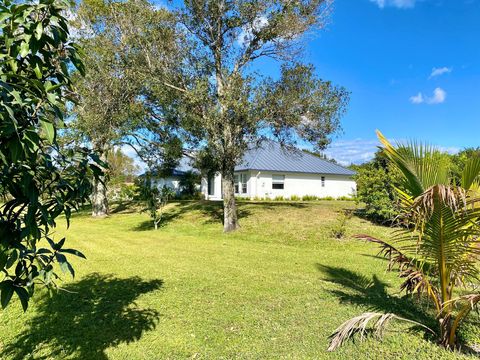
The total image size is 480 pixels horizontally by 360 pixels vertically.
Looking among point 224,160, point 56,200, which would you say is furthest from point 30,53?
point 224,160

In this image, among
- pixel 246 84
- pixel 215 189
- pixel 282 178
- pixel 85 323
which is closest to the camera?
pixel 85 323

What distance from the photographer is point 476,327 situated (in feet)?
15.3

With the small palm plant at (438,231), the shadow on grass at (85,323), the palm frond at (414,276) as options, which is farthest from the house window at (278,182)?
the small palm plant at (438,231)

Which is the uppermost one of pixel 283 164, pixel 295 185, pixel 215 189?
pixel 283 164

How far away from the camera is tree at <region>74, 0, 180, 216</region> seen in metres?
12.9

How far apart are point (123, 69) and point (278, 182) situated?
19.2 m

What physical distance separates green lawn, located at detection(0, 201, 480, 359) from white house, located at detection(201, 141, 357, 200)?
61.6ft

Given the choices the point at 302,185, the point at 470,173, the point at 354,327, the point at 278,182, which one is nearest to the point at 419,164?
the point at 470,173

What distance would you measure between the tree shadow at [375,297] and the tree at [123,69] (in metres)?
7.99

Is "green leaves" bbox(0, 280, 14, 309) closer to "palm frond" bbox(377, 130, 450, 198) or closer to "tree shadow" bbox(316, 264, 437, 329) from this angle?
"palm frond" bbox(377, 130, 450, 198)

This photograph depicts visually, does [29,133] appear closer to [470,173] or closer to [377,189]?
[470,173]

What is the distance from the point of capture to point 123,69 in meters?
13.9

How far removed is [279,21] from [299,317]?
10574 mm

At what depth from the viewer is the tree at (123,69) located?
12.9 m
